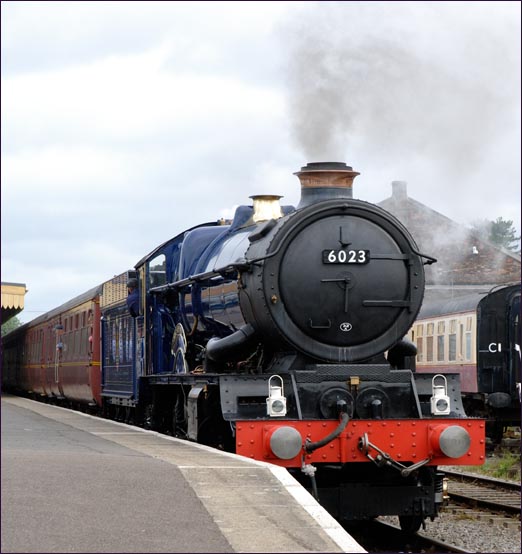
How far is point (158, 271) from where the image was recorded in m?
13.9

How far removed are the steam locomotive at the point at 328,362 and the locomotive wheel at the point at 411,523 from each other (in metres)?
0.02

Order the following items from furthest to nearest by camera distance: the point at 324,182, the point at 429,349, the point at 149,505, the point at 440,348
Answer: the point at 429,349 < the point at 440,348 < the point at 324,182 < the point at 149,505

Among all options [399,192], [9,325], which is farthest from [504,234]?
[9,325]

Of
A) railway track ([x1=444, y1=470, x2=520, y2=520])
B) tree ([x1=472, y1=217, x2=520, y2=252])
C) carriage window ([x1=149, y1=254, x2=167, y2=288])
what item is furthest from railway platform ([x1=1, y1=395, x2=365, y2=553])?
tree ([x1=472, y1=217, x2=520, y2=252])

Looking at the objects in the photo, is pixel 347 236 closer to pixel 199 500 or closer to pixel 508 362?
pixel 199 500

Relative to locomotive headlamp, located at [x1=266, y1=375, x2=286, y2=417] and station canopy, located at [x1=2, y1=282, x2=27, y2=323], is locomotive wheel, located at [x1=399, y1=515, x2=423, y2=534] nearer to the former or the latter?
locomotive headlamp, located at [x1=266, y1=375, x2=286, y2=417]

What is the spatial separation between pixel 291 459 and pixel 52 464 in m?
2.26

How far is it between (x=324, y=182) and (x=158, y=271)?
3.97 m

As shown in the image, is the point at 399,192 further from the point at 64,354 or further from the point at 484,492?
the point at 484,492

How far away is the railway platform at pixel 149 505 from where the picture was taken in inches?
220

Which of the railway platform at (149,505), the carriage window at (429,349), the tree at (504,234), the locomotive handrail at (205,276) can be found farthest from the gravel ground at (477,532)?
the tree at (504,234)

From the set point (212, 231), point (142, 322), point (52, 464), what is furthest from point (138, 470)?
point (142, 322)

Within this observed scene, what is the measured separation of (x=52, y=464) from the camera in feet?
25.2

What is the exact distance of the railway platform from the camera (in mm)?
5582
